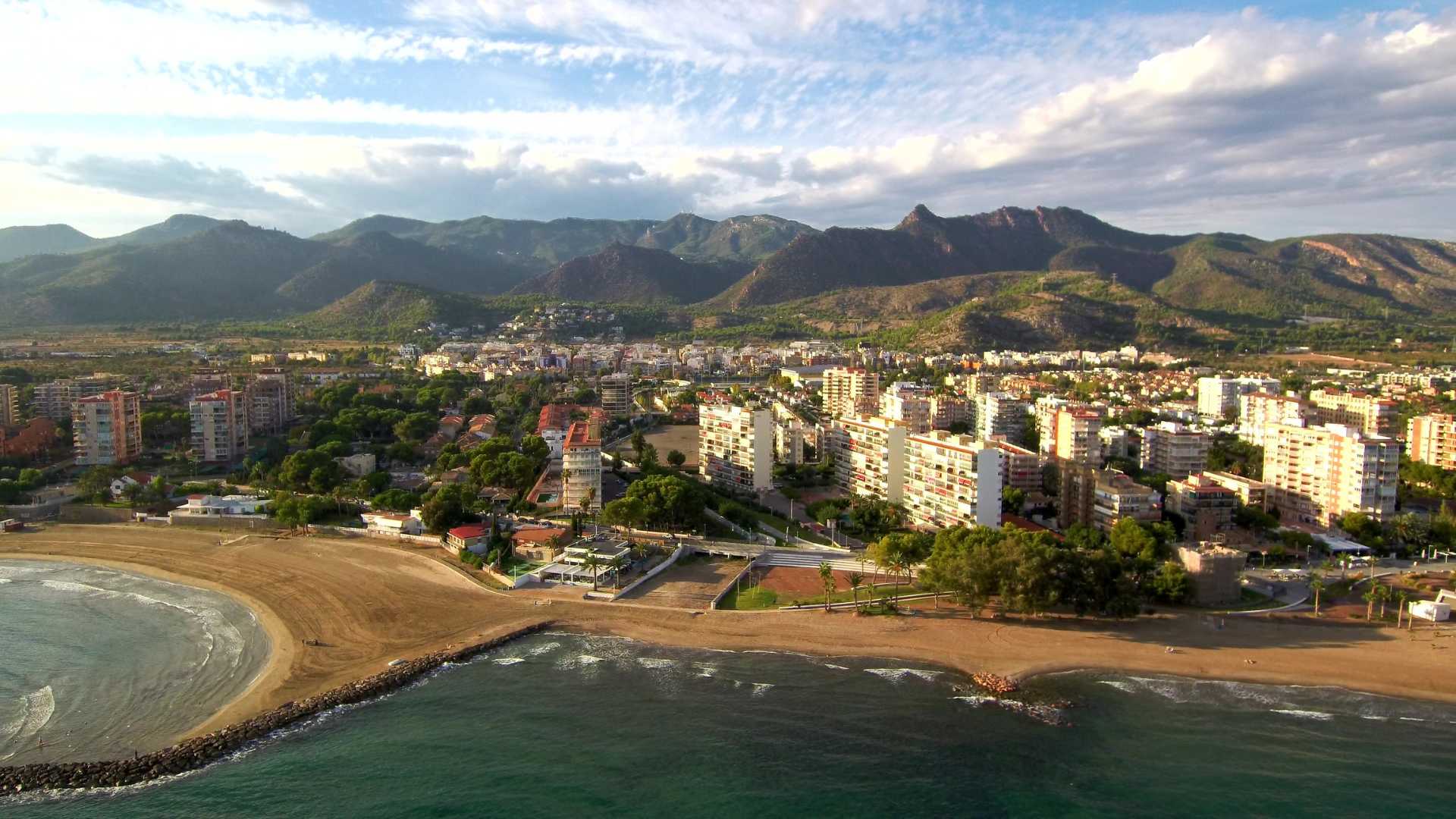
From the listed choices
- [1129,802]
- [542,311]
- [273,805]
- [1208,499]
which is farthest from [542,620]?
[542,311]

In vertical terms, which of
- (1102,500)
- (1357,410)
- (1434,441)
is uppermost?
(1357,410)

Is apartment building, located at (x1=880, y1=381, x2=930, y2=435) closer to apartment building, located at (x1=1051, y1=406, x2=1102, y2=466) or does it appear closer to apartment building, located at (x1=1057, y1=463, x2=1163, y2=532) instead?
apartment building, located at (x1=1051, y1=406, x2=1102, y2=466)

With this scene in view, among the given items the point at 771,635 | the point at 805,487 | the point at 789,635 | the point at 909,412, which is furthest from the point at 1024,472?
the point at 771,635

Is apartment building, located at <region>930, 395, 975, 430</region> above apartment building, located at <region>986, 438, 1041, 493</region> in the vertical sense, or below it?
above

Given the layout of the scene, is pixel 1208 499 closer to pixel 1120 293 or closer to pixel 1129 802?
pixel 1129 802

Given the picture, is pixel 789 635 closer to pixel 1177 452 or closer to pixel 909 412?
pixel 909 412

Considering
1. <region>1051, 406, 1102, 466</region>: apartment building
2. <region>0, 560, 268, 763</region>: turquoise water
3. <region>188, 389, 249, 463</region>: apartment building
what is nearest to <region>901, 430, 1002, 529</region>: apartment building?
<region>1051, 406, 1102, 466</region>: apartment building
